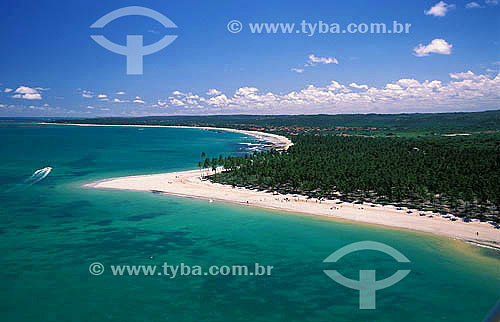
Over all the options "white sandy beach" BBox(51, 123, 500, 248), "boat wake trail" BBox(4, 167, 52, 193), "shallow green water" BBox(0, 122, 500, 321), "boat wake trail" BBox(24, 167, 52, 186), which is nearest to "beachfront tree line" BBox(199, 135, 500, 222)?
"white sandy beach" BBox(51, 123, 500, 248)

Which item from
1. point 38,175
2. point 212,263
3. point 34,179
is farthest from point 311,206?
point 38,175

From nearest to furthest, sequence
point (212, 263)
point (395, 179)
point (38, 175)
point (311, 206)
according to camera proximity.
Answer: point (212, 263), point (311, 206), point (395, 179), point (38, 175)

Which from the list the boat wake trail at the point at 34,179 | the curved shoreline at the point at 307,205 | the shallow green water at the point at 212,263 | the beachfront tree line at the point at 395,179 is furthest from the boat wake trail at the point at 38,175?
the beachfront tree line at the point at 395,179

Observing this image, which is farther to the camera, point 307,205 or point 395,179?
point 395,179

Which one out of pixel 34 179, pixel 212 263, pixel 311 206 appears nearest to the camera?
pixel 212 263

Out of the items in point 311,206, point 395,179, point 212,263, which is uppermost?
point 395,179

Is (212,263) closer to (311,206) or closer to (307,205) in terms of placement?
(311,206)

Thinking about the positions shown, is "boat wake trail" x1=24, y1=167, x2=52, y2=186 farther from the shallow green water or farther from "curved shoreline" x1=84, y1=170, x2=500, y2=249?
the shallow green water

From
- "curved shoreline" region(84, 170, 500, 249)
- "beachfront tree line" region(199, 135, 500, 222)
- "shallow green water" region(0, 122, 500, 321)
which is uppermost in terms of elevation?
"beachfront tree line" region(199, 135, 500, 222)

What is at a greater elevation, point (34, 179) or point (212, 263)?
point (34, 179)
